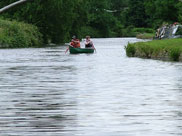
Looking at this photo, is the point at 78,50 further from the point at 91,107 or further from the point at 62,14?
the point at 91,107

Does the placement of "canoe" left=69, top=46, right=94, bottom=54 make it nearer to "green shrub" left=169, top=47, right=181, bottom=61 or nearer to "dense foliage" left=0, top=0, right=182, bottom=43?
"green shrub" left=169, top=47, right=181, bottom=61

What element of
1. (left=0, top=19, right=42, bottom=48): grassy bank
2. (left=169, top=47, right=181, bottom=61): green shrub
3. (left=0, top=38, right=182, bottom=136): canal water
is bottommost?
(left=0, top=19, right=42, bottom=48): grassy bank

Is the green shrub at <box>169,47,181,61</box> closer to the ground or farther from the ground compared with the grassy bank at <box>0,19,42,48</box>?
farther from the ground

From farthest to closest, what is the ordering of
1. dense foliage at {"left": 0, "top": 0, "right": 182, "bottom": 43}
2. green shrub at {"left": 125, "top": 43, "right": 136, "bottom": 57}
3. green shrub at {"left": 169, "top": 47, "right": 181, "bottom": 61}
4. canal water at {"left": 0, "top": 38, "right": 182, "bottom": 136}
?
dense foliage at {"left": 0, "top": 0, "right": 182, "bottom": 43} → green shrub at {"left": 125, "top": 43, "right": 136, "bottom": 57} → green shrub at {"left": 169, "top": 47, "right": 181, "bottom": 61} → canal water at {"left": 0, "top": 38, "right": 182, "bottom": 136}

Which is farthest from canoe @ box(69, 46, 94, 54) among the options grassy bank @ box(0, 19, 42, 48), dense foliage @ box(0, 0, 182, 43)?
dense foliage @ box(0, 0, 182, 43)

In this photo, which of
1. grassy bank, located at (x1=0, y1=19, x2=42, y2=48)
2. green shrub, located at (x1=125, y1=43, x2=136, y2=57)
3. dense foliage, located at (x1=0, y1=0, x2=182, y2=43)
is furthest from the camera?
dense foliage, located at (x1=0, y1=0, x2=182, y2=43)

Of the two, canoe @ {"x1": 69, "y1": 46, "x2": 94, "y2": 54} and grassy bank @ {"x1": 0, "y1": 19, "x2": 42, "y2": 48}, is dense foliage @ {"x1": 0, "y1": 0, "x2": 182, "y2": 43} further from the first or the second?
canoe @ {"x1": 69, "y1": 46, "x2": 94, "y2": 54}

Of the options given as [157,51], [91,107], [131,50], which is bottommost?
[131,50]

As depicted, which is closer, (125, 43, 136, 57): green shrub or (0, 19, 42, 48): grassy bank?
(125, 43, 136, 57): green shrub

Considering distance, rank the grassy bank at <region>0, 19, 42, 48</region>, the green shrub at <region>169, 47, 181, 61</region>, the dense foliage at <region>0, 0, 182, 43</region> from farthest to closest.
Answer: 1. the dense foliage at <region>0, 0, 182, 43</region>
2. the grassy bank at <region>0, 19, 42, 48</region>
3. the green shrub at <region>169, 47, 181, 61</region>

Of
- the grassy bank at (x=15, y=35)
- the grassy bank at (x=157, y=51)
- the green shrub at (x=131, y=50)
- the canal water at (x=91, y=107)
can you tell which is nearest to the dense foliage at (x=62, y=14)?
the grassy bank at (x=15, y=35)

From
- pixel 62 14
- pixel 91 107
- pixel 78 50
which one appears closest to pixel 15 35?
pixel 62 14

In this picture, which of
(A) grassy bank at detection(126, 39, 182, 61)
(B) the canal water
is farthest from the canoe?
(B) the canal water

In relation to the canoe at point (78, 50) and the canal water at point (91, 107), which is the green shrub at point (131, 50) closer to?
the canoe at point (78, 50)
